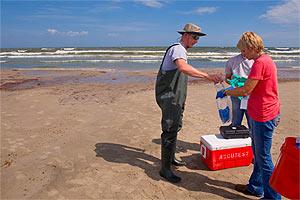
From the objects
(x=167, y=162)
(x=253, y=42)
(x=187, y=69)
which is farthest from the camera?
(x=167, y=162)

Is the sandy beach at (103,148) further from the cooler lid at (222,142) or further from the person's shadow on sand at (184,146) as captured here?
the cooler lid at (222,142)

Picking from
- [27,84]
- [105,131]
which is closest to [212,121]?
[105,131]

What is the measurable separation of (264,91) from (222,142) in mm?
1362

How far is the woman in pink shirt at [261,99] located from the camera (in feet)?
10.6

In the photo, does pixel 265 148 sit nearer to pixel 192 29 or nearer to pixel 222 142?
pixel 222 142

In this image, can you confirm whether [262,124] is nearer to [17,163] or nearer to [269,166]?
[269,166]

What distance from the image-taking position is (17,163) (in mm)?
4730

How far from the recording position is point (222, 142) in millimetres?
4430

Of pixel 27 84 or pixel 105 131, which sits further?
pixel 27 84

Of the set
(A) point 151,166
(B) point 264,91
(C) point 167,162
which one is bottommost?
(A) point 151,166

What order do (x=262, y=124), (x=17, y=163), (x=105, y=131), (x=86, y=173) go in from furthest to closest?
(x=105, y=131), (x=17, y=163), (x=86, y=173), (x=262, y=124)

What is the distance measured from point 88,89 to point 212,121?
6114mm

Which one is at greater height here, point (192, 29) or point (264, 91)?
point (192, 29)

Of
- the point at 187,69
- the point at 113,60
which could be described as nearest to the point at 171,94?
the point at 187,69
